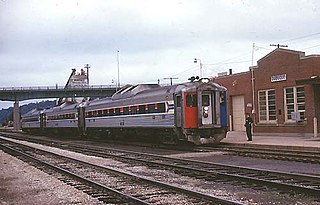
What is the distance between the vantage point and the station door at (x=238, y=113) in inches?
1396

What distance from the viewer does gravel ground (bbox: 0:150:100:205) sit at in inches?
386

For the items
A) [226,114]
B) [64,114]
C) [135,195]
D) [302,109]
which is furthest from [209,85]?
Result: [64,114]

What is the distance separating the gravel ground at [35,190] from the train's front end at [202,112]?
8809mm

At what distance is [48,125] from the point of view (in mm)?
50844

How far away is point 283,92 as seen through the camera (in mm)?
29422

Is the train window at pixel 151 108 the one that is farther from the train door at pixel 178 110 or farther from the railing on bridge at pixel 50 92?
the railing on bridge at pixel 50 92

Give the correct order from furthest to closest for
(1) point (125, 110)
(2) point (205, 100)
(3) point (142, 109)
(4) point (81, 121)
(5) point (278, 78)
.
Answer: (4) point (81, 121) < (5) point (278, 78) < (1) point (125, 110) < (3) point (142, 109) < (2) point (205, 100)

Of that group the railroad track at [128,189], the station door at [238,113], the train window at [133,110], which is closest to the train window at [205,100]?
the train window at [133,110]

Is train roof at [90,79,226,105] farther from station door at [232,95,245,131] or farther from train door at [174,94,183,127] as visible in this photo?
station door at [232,95,245,131]

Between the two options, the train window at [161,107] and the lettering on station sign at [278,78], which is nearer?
the train window at [161,107]

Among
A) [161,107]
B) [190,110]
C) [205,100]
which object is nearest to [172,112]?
[190,110]

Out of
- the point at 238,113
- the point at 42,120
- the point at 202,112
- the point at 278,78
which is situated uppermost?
the point at 278,78

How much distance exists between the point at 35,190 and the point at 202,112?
41.6 ft

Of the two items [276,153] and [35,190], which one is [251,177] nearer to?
[35,190]
